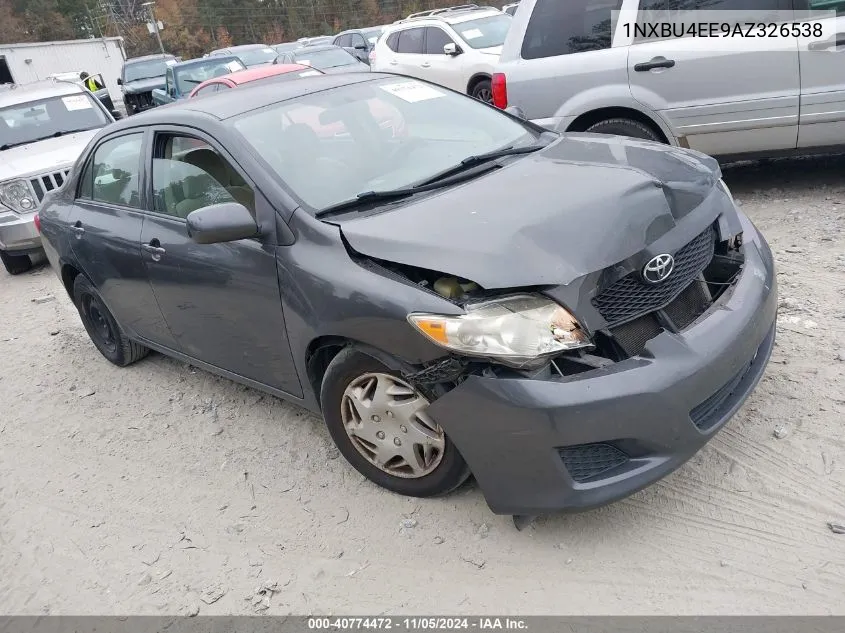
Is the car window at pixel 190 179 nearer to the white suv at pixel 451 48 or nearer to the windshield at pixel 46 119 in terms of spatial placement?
the windshield at pixel 46 119

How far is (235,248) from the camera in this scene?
11.0ft

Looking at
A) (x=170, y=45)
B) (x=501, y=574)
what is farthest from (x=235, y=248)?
(x=170, y=45)

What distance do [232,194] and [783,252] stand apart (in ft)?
11.8

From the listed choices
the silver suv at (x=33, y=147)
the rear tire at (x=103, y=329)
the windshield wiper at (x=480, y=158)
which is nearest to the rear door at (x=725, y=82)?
the windshield wiper at (x=480, y=158)

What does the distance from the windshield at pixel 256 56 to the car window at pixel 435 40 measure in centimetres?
633

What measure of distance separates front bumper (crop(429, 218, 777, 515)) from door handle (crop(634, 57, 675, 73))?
3598mm

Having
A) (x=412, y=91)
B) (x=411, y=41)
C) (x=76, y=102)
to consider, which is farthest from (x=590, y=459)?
(x=411, y=41)

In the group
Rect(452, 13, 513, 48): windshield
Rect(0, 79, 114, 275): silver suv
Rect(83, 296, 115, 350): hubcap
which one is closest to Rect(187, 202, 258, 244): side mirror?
Rect(83, 296, 115, 350): hubcap

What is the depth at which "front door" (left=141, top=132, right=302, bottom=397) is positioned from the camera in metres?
3.31

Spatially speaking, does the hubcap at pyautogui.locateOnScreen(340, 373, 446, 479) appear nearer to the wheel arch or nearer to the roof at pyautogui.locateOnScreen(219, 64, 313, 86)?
the wheel arch

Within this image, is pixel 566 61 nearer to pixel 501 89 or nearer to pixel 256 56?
pixel 501 89

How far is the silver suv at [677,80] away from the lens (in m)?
5.28

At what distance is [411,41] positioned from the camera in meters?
12.4

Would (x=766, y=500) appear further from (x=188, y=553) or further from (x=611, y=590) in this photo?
(x=188, y=553)
